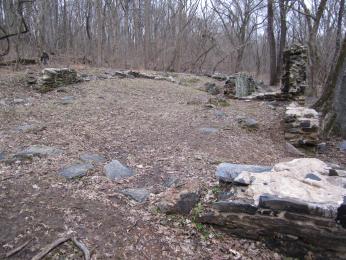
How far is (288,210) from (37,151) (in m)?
3.37

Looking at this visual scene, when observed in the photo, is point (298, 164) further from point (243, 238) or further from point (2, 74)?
point (2, 74)

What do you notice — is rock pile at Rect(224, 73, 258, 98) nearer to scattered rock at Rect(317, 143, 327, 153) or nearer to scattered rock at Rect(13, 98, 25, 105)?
scattered rock at Rect(317, 143, 327, 153)

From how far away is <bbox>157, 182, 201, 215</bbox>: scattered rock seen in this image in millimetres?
2971

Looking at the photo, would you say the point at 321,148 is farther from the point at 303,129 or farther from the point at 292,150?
the point at 292,150

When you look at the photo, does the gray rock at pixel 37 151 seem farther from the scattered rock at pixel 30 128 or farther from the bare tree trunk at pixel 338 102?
the bare tree trunk at pixel 338 102

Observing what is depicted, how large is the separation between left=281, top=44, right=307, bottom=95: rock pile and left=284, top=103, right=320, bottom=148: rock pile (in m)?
3.90

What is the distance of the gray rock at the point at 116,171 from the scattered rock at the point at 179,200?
2.48 ft

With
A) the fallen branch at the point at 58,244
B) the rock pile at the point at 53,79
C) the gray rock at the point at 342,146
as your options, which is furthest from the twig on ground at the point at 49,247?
the rock pile at the point at 53,79

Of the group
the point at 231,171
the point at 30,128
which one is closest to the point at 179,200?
the point at 231,171

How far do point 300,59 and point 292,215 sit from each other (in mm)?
8227

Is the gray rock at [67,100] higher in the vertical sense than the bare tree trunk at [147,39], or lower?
lower

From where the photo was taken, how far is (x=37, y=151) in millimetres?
4297

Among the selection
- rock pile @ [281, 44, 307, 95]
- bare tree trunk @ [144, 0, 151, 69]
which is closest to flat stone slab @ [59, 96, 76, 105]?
rock pile @ [281, 44, 307, 95]

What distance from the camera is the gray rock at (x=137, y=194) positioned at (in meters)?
3.25
